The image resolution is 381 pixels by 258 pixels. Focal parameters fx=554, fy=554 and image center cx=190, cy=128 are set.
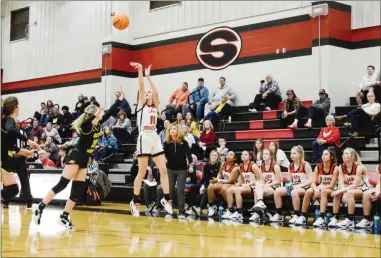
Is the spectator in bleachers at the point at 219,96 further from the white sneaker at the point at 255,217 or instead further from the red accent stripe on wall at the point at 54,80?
the white sneaker at the point at 255,217

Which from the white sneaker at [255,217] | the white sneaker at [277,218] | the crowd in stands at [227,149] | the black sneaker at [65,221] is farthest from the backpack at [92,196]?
the black sneaker at [65,221]

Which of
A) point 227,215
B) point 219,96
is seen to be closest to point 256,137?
point 219,96

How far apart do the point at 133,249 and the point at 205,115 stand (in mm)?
9222

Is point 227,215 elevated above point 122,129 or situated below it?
below

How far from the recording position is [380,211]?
8.40 metres

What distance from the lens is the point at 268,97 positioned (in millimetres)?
14359

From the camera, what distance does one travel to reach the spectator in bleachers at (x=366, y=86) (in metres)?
12.2

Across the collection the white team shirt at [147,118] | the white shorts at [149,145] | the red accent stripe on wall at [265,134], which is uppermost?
the white team shirt at [147,118]

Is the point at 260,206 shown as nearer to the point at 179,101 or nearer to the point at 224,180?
the point at 224,180

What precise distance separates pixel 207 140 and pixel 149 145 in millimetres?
4572

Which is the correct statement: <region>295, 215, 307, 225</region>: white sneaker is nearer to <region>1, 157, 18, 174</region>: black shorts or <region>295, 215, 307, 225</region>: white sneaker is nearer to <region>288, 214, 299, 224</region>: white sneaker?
<region>288, 214, 299, 224</region>: white sneaker

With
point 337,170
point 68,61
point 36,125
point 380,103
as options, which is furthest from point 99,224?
point 68,61

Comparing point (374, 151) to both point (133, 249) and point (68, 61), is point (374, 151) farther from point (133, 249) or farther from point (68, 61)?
point (68, 61)

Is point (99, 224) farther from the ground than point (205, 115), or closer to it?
closer to it
